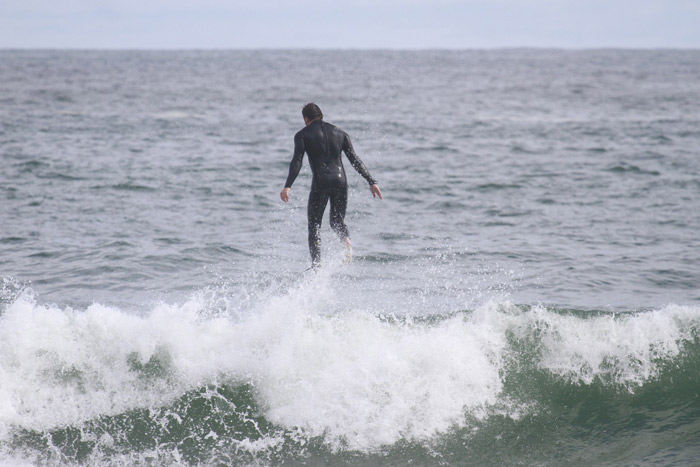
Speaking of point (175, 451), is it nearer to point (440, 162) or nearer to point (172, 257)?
point (172, 257)

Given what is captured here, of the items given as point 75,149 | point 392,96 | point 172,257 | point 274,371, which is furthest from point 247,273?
point 392,96

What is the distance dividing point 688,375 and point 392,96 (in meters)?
40.5

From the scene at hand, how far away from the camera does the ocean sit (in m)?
7.47

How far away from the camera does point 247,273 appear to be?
1208 centimetres

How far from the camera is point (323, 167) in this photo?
9.92 m

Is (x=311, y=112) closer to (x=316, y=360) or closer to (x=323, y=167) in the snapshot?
(x=323, y=167)

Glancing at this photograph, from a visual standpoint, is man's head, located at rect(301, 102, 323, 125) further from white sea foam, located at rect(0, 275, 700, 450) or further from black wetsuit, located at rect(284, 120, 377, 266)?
white sea foam, located at rect(0, 275, 700, 450)

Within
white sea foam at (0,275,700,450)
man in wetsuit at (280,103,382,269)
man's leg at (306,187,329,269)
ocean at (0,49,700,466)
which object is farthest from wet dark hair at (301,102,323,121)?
white sea foam at (0,275,700,450)

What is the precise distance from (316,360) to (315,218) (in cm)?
253

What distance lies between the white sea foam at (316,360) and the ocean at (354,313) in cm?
2

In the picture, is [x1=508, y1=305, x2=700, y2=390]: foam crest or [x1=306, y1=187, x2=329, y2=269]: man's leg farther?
[x1=306, y1=187, x2=329, y2=269]: man's leg

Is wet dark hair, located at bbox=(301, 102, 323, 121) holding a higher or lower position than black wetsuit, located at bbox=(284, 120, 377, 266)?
higher

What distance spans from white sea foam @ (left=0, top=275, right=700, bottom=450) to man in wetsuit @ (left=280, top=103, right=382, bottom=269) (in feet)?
4.64

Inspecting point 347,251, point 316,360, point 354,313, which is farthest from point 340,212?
point 316,360
